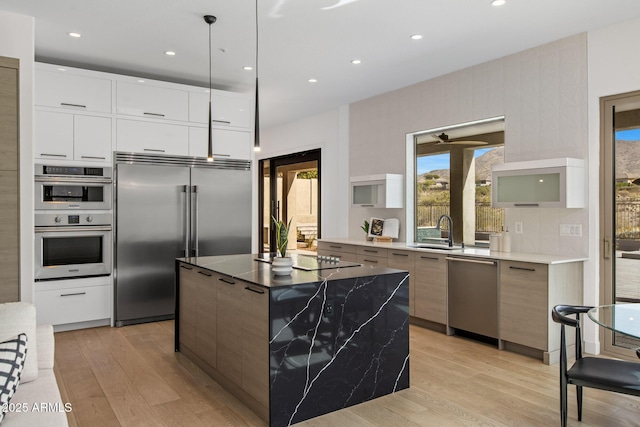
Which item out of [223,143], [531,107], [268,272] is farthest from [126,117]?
[531,107]

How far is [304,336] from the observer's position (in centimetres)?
265

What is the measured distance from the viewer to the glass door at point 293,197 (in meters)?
7.55

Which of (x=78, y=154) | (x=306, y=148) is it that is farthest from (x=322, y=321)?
(x=306, y=148)

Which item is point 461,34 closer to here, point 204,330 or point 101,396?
point 204,330

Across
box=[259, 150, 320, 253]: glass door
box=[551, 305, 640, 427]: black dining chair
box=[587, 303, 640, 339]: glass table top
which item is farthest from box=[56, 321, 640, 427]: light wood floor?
box=[259, 150, 320, 253]: glass door

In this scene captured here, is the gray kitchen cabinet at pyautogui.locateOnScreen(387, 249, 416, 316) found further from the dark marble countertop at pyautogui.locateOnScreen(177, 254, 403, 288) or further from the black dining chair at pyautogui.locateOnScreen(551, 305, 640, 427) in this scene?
the black dining chair at pyautogui.locateOnScreen(551, 305, 640, 427)

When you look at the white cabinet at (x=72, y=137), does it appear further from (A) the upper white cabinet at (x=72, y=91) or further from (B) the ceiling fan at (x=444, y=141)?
(B) the ceiling fan at (x=444, y=141)

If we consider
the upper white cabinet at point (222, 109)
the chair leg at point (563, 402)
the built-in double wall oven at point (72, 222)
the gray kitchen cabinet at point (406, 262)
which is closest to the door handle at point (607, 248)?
the gray kitchen cabinet at point (406, 262)

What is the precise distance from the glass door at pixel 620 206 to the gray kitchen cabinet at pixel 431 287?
1343mm

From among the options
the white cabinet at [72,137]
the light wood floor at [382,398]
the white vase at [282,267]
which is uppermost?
the white cabinet at [72,137]

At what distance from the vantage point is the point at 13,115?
9.75ft

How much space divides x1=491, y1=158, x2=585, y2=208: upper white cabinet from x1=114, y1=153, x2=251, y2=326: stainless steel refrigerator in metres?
2.90

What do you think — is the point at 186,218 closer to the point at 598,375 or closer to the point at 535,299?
the point at 535,299

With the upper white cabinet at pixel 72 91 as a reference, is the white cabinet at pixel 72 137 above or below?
below
